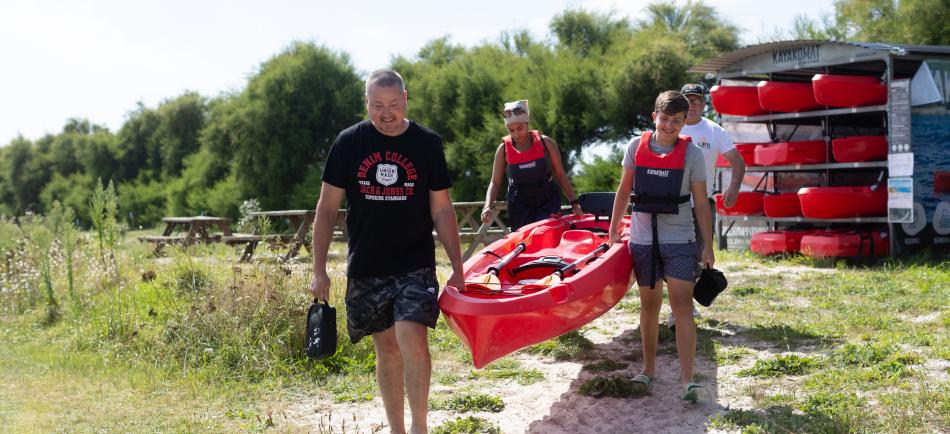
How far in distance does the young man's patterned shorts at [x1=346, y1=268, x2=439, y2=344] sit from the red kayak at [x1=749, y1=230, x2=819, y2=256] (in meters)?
8.51

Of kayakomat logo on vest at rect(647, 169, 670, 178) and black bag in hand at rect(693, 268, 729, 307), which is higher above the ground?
kayakomat logo on vest at rect(647, 169, 670, 178)

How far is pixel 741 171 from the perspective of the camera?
21.6 ft

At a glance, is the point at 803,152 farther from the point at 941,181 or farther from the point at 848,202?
the point at 941,181

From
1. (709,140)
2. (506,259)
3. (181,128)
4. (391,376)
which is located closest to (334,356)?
(506,259)

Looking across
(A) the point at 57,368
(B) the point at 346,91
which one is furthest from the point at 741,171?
(B) the point at 346,91

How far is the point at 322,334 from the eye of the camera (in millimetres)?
4316

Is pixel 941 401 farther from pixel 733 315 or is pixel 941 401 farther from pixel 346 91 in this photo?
pixel 346 91

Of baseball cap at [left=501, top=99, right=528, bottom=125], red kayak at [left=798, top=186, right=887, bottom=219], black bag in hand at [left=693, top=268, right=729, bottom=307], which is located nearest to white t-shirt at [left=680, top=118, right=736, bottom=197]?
baseball cap at [left=501, top=99, right=528, bottom=125]

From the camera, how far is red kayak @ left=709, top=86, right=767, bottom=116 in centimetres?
1231

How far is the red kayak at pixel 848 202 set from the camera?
11.1m

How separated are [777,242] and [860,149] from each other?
1.57 m

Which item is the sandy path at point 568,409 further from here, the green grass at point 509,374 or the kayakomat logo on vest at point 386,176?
the kayakomat logo on vest at point 386,176

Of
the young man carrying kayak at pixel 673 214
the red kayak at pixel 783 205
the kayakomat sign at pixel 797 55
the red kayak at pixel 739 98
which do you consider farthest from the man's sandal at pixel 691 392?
the red kayak at pixel 739 98

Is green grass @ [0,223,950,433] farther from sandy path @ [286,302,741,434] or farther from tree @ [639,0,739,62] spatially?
tree @ [639,0,739,62]
